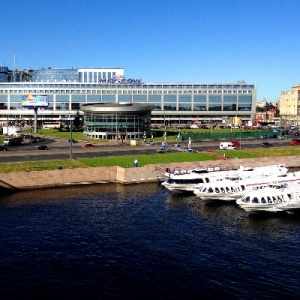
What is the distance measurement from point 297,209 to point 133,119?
90710 mm

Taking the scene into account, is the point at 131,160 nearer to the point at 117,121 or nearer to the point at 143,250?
the point at 143,250

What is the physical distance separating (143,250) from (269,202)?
2267cm

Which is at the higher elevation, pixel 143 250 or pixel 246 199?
pixel 246 199

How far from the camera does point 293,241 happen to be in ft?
162

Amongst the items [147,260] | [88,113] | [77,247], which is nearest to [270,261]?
[147,260]

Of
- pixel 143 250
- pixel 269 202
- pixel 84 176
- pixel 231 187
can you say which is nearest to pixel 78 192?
pixel 84 176

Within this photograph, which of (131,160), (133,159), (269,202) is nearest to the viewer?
(269,202)

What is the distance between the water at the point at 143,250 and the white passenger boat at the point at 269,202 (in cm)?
124

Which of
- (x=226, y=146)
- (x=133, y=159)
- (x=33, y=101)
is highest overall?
(x=33, y=101)

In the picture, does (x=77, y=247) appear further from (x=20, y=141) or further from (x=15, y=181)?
(x=20, y=141)

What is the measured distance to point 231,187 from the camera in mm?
68500

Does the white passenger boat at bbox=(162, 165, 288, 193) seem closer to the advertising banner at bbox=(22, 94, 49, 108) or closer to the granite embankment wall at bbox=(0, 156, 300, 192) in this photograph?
the granite embankment wall at bbox=(0, 156, 300, 192)

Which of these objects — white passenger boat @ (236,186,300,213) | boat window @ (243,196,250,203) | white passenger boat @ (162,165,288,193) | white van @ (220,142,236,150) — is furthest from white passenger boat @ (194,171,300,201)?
white van @ (220,142,236,150)

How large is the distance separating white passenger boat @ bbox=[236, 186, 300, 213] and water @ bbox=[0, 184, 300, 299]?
1239 mm
